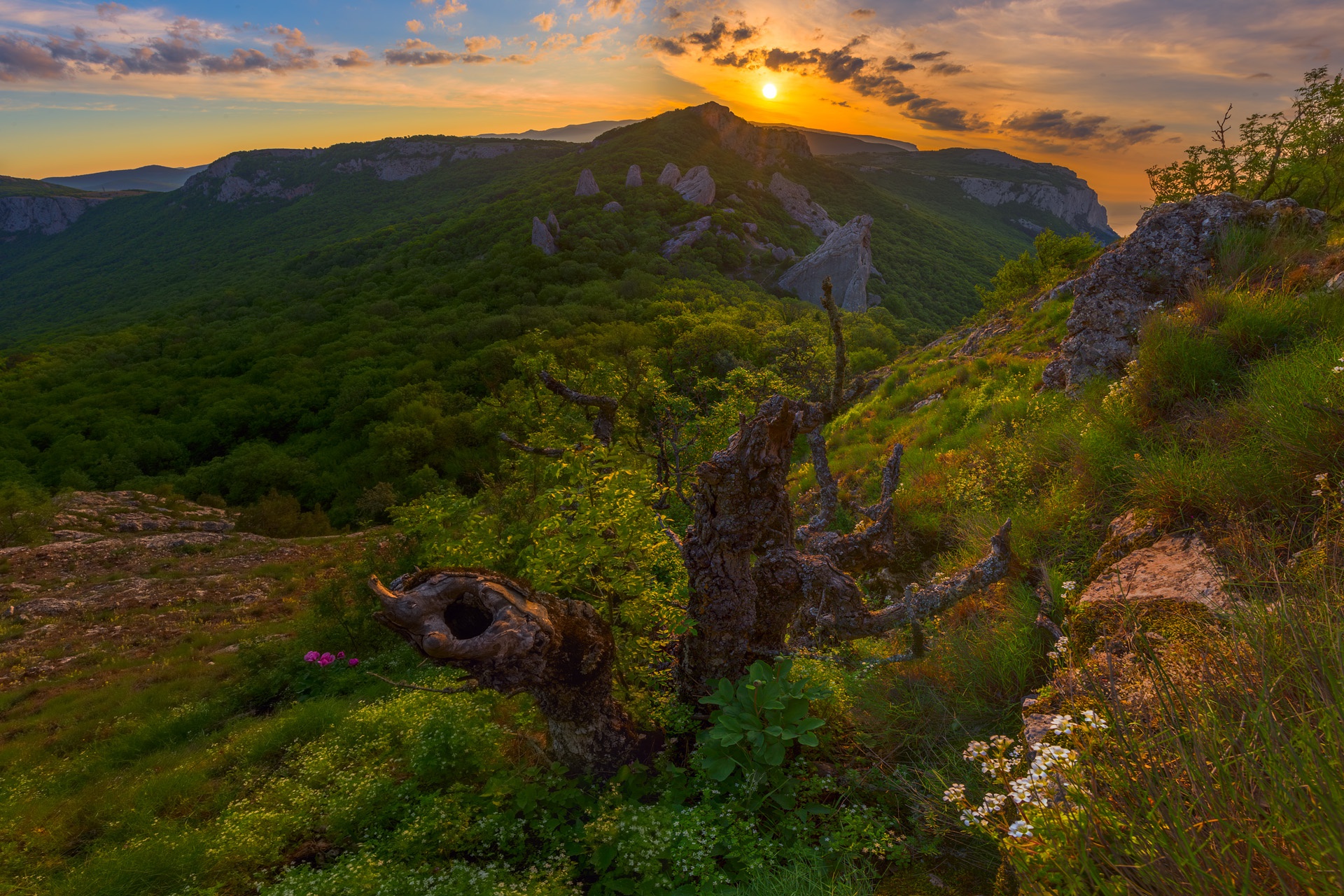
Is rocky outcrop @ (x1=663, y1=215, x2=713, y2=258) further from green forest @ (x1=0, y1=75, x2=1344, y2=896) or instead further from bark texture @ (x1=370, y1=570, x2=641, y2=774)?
bark texture @ (x1=370, y1=570, x2=641, y2=774)

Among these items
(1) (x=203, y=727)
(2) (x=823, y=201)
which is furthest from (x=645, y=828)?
(2) (x=823, y=201)

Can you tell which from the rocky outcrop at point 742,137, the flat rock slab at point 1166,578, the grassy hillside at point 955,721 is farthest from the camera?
the rocky outcrop at point 742,137

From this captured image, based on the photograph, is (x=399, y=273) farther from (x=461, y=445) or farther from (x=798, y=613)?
(x=798, y=613)

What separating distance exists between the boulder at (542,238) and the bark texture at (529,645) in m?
102

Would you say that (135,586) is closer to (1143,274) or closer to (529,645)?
(529,645)

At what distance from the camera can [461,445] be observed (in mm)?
50250

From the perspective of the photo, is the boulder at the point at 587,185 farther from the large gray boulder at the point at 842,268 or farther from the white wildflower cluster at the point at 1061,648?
the white wildflower cluster at the point at 1061,648

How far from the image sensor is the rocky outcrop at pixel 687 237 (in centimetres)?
10394

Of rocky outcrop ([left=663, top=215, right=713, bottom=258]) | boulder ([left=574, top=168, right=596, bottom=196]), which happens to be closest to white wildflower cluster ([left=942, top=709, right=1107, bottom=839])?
rocky outcrop ([left=663, top=215, right=713, bottom=258])

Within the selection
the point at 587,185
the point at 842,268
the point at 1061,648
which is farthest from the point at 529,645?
the point at 587,185

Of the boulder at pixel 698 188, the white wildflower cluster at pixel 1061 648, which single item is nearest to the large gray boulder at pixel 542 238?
the boulder at pixel 698 188

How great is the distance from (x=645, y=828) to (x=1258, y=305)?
7.86 m

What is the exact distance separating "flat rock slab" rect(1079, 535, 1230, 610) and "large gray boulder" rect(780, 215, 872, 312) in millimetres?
100454

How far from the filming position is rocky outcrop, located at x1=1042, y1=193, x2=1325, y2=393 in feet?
27.5
